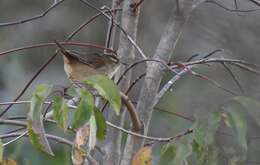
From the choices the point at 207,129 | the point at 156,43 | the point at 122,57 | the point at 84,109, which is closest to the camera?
the point at 84,109

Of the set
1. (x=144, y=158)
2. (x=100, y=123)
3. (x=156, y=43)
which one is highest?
(x=100, y=123)

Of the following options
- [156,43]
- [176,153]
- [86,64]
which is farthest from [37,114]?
[156,43]

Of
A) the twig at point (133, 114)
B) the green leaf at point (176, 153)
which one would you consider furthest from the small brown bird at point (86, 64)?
the green leaf at point (176, 153)

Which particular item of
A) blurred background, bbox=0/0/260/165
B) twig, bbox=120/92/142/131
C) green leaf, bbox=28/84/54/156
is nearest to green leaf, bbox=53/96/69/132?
green leaf, bbox=28/84/54/156

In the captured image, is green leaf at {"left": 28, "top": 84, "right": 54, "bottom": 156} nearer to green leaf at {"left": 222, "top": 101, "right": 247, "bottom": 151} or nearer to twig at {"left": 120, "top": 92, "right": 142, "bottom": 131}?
twig at {"left": 120, "top": 92, "right": 142, "bottom": 131}

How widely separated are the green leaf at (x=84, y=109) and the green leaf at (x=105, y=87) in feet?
0.06

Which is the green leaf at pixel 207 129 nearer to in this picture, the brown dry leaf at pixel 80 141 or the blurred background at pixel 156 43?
the blurred background at pixel 156 43

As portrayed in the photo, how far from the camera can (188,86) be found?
5.94 feet

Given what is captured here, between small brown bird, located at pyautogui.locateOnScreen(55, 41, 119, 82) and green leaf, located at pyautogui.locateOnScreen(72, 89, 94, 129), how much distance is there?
0.11 metres

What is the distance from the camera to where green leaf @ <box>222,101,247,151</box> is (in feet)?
3.06

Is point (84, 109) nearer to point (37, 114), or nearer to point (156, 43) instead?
point (37, 114)

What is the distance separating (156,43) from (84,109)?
1546 mm

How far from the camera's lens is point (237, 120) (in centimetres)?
94

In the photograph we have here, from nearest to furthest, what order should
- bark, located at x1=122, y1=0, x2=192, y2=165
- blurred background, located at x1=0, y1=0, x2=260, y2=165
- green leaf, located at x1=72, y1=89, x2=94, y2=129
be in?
green leaf, located at x1=72, y1=89, x2=94, y2=129 → bark, located at x1=122, y1=0, x2=192, y2=165 → blurred background, located at x1=0, y1=0, x2=260, y2=165
